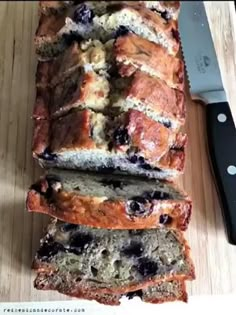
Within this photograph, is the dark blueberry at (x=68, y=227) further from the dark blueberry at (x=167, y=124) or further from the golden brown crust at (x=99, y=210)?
the dark blueberry at (x=167, y=124)

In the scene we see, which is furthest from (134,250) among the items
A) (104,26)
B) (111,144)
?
(104,26)

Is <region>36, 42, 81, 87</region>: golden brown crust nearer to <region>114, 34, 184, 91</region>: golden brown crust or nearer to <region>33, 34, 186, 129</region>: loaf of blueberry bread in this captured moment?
<region>33, 34, 186, 129</region>: loaf of blueberry bread

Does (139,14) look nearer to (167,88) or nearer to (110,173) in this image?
(167,88)

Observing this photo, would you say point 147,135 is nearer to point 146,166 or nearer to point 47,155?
point 146,166

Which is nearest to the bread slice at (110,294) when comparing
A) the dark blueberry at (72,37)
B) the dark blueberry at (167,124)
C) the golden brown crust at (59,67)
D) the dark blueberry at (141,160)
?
the dark blueberry at (141,160)

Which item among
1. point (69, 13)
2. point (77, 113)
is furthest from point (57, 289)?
point (69, 13)
